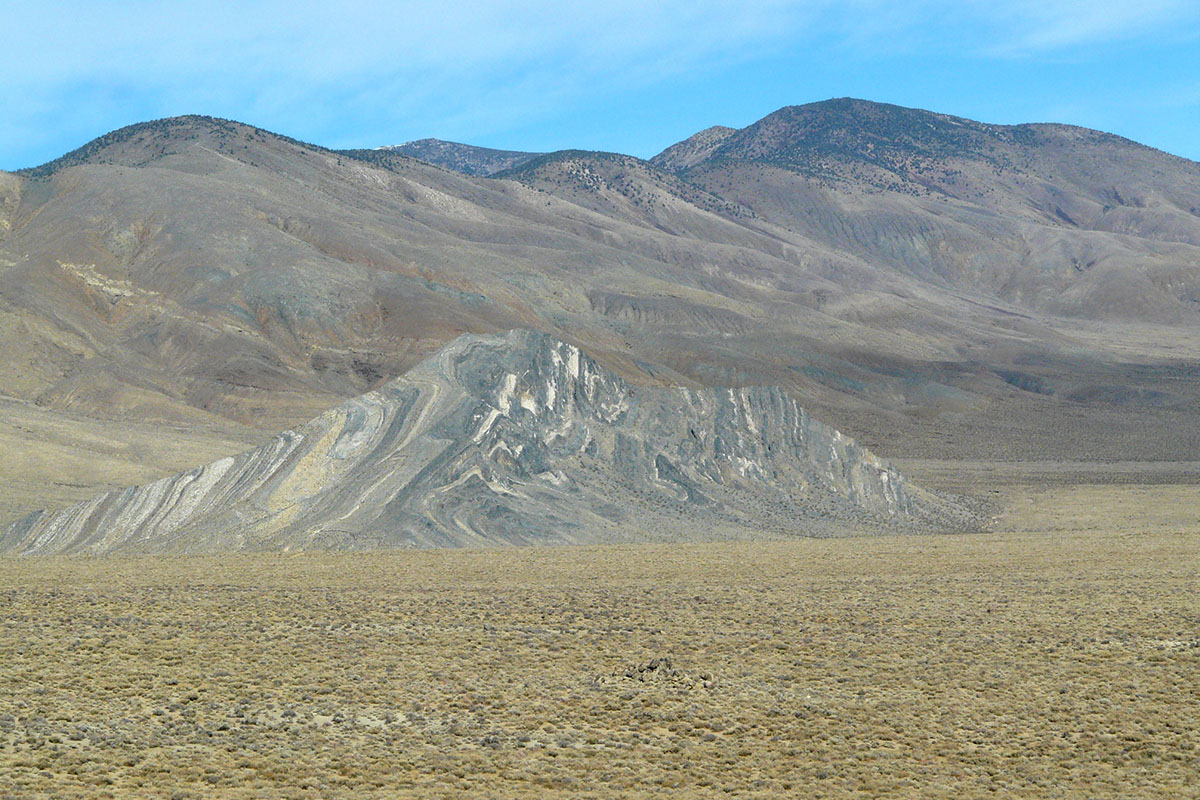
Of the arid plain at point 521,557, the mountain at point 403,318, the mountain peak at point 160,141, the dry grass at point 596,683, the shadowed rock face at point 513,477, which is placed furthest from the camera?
the mountain peak at point 160,141

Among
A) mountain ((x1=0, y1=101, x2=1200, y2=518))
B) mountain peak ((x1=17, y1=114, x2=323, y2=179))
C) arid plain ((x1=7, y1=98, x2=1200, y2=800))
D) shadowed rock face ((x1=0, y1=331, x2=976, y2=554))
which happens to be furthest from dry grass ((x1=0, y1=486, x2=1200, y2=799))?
mountain peak ((x1=17, y1=114, x2=323, y2=179))

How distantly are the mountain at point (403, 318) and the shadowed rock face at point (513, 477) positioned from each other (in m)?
12.2

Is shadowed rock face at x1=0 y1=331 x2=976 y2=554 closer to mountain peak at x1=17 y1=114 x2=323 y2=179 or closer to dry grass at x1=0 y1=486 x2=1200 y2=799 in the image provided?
dry grass at x1=0 y1=486 x2=1200 y2=799

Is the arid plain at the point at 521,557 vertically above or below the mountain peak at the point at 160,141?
below

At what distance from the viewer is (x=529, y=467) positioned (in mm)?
36312

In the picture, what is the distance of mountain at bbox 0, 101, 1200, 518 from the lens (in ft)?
243

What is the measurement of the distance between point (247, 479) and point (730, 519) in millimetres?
14848

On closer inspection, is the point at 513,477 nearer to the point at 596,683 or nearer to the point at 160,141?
the point at 596,683

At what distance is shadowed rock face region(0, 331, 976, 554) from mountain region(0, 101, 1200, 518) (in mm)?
12247

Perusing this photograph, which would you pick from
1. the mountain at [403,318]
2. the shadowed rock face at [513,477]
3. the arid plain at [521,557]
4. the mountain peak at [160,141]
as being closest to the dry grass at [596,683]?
the arid plain at [521,557]

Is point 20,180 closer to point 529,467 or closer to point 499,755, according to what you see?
point 529,467

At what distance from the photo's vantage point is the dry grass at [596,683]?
12016mm

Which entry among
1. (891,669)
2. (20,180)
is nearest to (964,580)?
(891,669)

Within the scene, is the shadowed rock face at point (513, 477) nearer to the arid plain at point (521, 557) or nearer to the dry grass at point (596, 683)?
the arid plain at point (521, 557)
